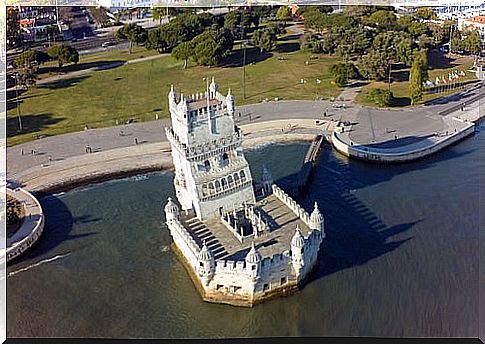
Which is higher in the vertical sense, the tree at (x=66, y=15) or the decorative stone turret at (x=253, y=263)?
the tree at (x=66, y=15)

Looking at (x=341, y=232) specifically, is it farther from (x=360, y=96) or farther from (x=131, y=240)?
(x=360, y=96)

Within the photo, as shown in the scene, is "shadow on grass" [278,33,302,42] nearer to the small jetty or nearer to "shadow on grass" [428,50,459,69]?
"shadow on grass" [428,50,459,69]

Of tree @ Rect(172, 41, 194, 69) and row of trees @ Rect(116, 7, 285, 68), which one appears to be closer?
row of trees @ Rect(116, 7, 285, 68)

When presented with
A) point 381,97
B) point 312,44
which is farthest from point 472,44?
point 381,97

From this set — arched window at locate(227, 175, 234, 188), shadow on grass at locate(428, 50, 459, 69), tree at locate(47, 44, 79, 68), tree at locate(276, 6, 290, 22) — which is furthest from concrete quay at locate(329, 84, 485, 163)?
tree at locate(276, 6, 290, 22)

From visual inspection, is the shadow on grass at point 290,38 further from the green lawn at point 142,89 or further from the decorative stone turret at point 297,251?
the decorative stone turret at point 297,251

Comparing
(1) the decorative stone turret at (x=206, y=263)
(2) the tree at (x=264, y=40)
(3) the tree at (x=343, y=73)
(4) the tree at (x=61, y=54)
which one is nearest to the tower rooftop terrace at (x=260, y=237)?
(1) the decorative stone turret at (x=206, y=263)

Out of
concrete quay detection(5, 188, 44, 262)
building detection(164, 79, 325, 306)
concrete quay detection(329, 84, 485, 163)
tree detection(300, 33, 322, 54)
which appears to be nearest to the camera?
building detection(164, 79, 325, 306)

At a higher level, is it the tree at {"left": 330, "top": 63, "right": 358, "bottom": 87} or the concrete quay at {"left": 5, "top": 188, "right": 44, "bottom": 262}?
the tree at {"left": 330, "top": 63, "right": 358, "bottom": 87}
